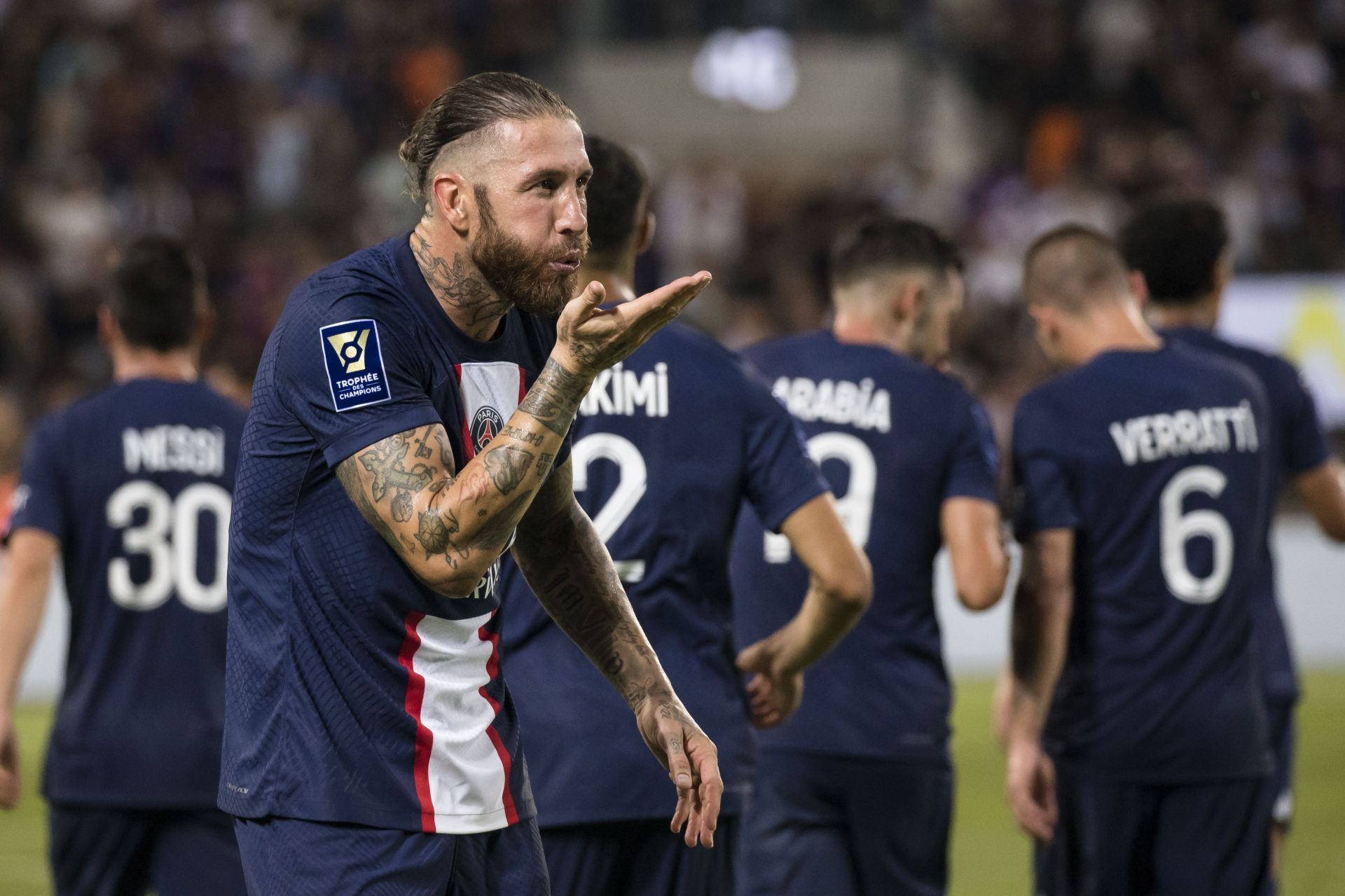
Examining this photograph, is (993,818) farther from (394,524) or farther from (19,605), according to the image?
(394,524)

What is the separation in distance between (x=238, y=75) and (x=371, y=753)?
664 inches

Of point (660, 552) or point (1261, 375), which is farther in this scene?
point (1261, 375)

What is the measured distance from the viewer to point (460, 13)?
20.1 metres

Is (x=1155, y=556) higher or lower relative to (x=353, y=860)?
higher

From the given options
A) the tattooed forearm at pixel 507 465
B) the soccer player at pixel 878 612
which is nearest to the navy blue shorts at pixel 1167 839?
the soccer player at pixel 878 612

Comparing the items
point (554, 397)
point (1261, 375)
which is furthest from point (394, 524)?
point (1261, 375)

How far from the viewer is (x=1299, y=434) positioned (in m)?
5.58

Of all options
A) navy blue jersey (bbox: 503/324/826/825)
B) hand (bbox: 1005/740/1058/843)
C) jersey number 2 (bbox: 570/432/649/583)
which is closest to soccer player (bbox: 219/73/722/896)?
navy blue jersey (bbox: 503/324/826/825)

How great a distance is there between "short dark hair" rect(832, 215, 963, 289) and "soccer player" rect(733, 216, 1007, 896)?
0.03ft

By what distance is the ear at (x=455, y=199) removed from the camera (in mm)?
3133

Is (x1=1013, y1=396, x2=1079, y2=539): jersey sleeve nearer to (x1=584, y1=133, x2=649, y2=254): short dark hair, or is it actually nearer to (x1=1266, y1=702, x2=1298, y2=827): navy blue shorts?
(x1=1266, y1=702, x2=1298, y2=827): navy blue shorts

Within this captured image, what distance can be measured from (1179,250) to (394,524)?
137 inches

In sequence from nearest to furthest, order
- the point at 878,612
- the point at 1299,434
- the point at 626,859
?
the point at 626,859
the point at 878,612
the point at 1299,434

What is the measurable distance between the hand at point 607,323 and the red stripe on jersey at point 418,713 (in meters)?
0.58
